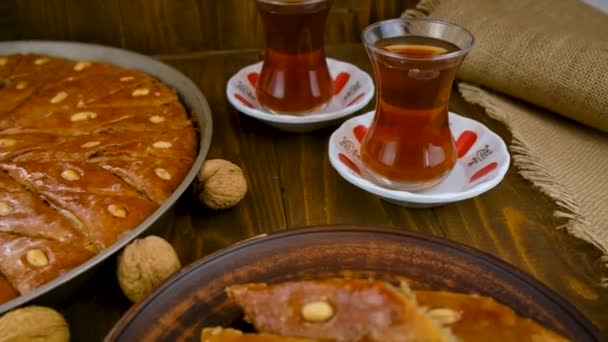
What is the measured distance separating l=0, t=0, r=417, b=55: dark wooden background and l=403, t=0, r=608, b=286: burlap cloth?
0.27 m

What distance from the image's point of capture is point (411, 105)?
3.22 ft

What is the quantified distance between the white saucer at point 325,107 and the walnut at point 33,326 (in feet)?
1.88

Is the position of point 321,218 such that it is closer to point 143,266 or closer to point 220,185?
point 220,185

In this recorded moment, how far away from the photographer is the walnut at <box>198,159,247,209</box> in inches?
39.4

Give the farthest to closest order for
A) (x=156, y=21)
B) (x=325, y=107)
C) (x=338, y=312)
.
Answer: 1. (x=156, y=21)
2. (x=325, y=107)
3. (x=338, y=312)

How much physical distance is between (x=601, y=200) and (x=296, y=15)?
0.64 metres

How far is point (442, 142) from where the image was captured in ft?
3.32

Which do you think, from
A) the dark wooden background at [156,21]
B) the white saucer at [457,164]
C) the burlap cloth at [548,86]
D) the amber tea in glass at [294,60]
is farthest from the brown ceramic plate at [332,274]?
the dark wooden background at [156,21]

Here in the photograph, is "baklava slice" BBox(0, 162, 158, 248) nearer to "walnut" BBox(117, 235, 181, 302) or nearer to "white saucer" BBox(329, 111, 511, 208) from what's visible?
"walnut" BBox(117, 235, 181, 302)

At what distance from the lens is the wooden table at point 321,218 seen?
87cm

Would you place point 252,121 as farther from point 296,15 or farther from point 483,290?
point 483,290

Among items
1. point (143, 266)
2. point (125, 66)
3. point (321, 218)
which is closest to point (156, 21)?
point (125, 66)

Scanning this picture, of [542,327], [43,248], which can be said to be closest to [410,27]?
[542,327]

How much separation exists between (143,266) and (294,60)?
55 centimetres
